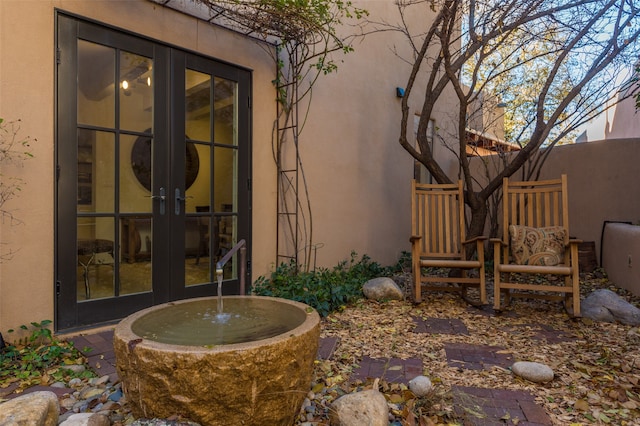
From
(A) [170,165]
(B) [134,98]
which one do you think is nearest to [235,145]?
(A) [170,165]

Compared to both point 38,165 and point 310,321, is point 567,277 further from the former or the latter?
point 38,165

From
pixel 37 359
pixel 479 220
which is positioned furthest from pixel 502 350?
pixel 37 359

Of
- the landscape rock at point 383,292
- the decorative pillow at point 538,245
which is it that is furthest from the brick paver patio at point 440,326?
the decorative pillow at point 538,245

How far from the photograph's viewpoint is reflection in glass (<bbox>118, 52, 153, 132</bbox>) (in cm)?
307

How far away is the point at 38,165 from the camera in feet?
8.68

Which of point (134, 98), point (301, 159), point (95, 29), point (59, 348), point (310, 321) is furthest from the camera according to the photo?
point (301, 159)

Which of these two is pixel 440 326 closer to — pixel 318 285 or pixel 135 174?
pixel 318 285

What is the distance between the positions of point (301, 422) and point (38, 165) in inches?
93.2

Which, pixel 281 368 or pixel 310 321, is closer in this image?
pixel 281 368

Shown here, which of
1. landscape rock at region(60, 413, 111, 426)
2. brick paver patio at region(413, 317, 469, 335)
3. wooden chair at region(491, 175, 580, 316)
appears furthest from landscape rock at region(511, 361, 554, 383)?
landscape rock at region(60, 413, 111, 426)

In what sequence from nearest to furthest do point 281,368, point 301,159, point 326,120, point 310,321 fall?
point 281,368 → point 310,321 → point 301,159 → point 326,120

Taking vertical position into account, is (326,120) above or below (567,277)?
above

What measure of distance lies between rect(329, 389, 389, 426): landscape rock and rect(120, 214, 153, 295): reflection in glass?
6.66 feet

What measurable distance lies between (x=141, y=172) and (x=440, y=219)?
116 inches
